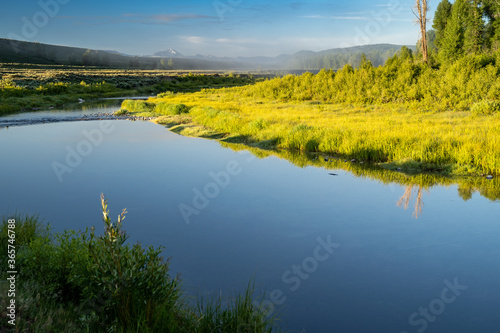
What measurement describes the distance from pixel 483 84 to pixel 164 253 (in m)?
25.0

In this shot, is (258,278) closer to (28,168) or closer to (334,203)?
(334,203)

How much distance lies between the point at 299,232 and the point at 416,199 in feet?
13.8

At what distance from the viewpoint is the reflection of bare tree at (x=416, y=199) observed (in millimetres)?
10583

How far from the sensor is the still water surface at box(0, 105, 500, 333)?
20.0 feet

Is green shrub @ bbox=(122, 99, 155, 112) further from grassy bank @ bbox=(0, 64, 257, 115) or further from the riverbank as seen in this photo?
the riverbank

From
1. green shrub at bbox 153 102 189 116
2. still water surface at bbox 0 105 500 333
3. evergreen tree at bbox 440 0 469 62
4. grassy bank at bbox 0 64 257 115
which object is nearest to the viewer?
→ still water surface at bbox 0 105 500 333

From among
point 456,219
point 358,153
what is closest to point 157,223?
point 456,219

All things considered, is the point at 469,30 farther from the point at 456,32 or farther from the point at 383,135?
the point at 383,135

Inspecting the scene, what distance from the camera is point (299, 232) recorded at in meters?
9.23

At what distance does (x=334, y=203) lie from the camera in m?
11.4

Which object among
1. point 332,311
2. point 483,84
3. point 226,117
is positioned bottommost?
point 332,311

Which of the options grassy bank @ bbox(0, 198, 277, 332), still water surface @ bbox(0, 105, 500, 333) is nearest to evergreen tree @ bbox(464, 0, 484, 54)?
still water surface @ bbox(0, 105, 500, 333)

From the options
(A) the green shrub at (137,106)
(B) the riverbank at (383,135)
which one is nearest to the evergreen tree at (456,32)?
(B) the riverbank at (383,135)

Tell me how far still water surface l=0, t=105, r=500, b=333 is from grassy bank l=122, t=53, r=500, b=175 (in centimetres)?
235
